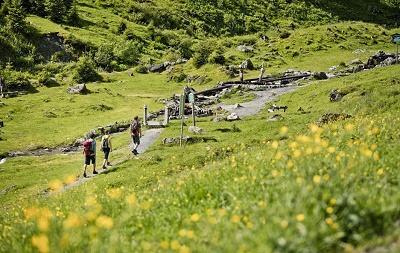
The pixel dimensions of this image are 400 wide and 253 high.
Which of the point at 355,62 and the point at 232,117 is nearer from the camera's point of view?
the point at 232,117

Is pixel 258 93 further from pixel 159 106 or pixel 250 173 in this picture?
pixel 250 173

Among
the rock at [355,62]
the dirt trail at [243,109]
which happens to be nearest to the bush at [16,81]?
the dirt trail at [243,109]

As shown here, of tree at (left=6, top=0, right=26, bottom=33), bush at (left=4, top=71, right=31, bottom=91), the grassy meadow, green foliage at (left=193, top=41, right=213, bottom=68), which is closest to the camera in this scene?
the grassy meadow

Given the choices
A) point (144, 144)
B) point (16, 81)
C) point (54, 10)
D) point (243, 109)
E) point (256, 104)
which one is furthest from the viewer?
point (54, 10)

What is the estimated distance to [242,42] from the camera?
94.8m

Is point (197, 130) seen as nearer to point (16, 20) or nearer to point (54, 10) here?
point (16, 20)

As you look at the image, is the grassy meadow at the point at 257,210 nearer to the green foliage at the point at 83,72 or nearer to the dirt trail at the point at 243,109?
the dirt trail at the point at 243,109

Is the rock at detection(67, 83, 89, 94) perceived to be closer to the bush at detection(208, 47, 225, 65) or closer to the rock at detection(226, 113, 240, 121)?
the bush at detection(208, 47, 225, 65)

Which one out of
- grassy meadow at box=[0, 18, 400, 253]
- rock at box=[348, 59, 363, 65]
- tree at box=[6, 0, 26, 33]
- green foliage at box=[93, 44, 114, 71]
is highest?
tree at box=[6, 0, 26, 33]

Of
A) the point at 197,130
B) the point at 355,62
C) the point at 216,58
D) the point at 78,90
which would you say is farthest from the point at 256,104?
the point at 216,58

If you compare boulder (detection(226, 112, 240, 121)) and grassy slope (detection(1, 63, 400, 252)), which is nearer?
grassy slope (detection(1, 63, 400, 252))

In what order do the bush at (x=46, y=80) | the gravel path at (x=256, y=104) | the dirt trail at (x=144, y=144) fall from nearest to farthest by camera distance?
the dirt trail at (x=144, y=144)
the gravel path at (x=256, y=104)
the bush at (x=46, y=80)

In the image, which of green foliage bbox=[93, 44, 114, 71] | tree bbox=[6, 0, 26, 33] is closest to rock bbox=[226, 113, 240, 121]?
green foliage bbox=[93, 44, 114, 71]

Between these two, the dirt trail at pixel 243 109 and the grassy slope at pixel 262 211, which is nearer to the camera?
the grassy slope at pixel 262 211
